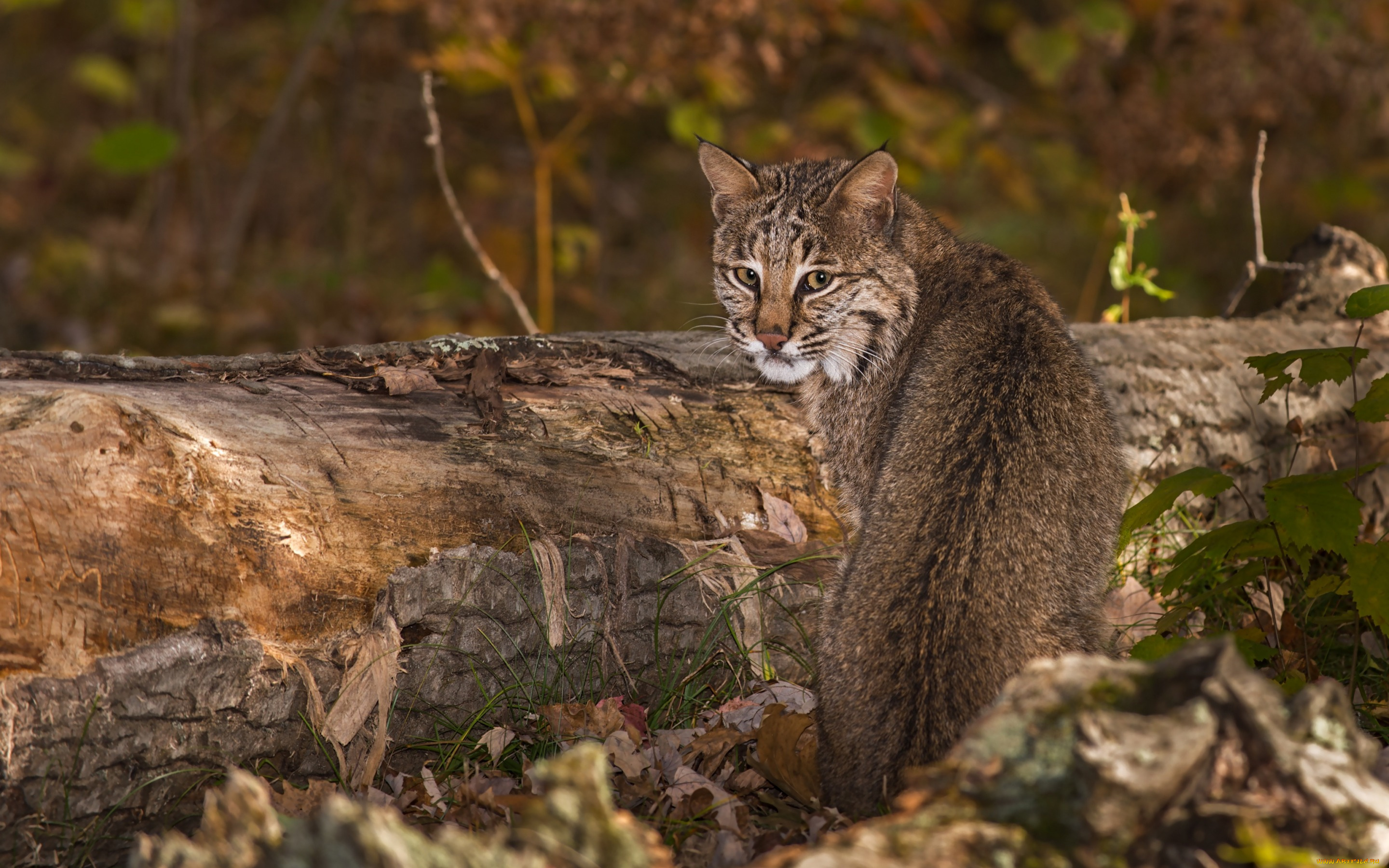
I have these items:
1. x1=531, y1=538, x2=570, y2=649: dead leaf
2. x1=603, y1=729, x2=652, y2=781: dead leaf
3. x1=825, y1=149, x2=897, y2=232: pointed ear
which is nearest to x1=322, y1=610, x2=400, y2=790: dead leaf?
x1=531, y1=538, x2=570, y2=649: dead leaf

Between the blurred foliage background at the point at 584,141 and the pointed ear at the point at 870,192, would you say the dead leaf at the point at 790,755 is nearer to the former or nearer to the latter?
the pointed ear at the point at 870,192

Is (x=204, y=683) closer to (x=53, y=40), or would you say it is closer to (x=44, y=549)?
(x=44, y=549)

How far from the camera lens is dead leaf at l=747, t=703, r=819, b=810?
2994 mm

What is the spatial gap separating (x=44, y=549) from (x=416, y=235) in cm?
958

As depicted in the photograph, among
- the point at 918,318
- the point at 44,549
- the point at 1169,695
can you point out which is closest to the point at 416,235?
the point at 918,318

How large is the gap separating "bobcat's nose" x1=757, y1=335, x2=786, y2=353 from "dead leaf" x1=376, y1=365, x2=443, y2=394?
1.31m

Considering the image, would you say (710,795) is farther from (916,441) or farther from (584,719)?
(916,441)

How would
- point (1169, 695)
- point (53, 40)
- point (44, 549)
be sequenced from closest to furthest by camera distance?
point (1169, 695)
point (44, 549)
point (53, 40)

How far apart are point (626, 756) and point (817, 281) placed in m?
2.18

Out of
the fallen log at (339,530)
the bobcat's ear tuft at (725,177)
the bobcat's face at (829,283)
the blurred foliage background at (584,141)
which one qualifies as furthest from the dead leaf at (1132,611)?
the blurred foliage background at (584,141)

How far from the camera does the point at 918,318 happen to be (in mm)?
4230

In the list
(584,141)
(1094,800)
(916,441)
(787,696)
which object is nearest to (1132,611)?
(916,441)

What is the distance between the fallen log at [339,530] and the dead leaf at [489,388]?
11 millimetres

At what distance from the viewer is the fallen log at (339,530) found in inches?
105
